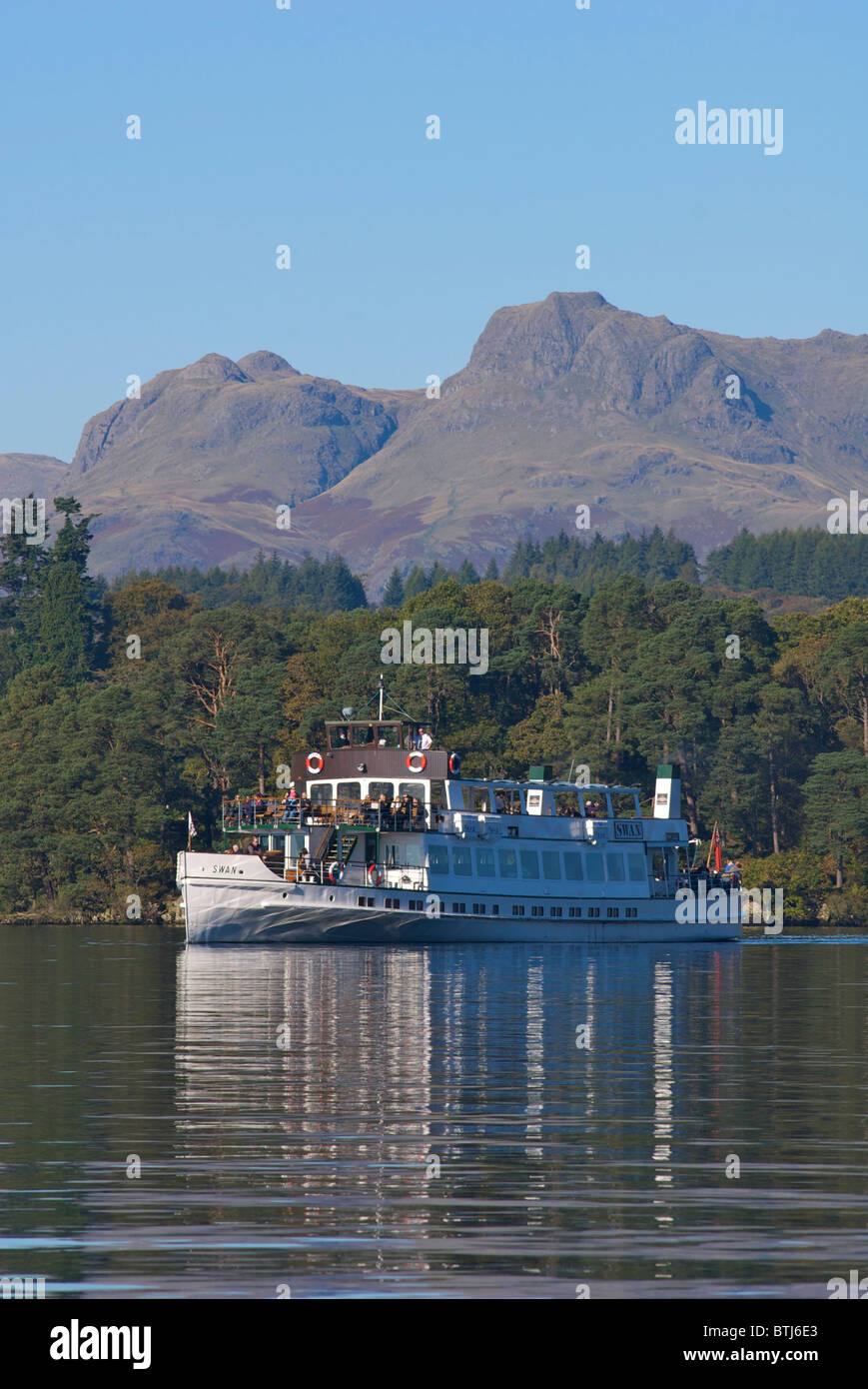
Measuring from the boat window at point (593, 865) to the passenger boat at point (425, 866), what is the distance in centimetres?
12

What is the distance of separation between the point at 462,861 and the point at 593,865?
917 centimetres

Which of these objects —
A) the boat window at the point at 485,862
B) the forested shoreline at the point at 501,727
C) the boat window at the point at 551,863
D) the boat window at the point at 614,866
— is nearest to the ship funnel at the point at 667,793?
the boat window at the point at 614,866

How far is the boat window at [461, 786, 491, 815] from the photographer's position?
10319 cm

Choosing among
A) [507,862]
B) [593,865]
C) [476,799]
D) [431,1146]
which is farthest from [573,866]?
[431,1146]

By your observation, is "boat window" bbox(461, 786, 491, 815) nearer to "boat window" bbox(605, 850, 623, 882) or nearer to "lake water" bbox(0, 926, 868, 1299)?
"boat window" bbox(605, 850, 623, 882)

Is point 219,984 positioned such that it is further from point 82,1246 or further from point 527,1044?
point 82,1246

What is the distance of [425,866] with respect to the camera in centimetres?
9906

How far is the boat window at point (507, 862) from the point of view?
4023 inches

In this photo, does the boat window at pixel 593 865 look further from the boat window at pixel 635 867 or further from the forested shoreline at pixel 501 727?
the forested shoreline at pixel 501 727

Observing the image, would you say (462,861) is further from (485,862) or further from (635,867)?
(635,867)

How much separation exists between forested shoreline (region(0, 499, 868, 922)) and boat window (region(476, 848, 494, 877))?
5657 cm
